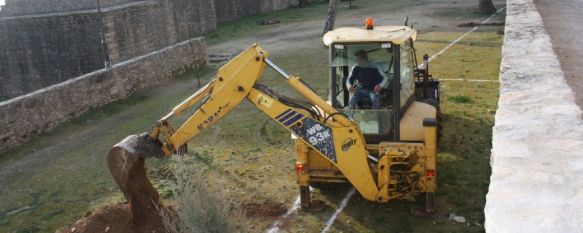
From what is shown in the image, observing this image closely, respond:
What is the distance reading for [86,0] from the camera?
2105cm

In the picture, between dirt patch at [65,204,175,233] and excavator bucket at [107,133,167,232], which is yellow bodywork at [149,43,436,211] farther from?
dirt patch at [65,204,175,233]

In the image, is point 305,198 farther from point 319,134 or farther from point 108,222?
point 108,222

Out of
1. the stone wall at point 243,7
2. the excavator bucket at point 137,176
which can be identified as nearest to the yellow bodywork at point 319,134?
the excavator bucket at point 137,176

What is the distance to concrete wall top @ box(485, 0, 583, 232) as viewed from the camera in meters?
2.73

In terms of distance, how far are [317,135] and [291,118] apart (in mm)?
368

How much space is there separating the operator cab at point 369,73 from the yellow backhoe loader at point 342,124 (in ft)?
0.04

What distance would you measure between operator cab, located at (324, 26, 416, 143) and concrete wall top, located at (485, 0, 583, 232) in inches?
67.5

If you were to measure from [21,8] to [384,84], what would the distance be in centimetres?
1824

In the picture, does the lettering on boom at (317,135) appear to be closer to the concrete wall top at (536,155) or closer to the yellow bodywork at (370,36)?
the yellow bodywork at (370,36)

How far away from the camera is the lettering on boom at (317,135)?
6895mm

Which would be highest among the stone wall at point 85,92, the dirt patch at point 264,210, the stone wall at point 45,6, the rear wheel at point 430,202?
the stone wall at point 45,6

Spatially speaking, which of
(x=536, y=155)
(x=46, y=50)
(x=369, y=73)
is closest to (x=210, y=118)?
(x=369, y=73)

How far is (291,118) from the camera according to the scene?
22.9 ft

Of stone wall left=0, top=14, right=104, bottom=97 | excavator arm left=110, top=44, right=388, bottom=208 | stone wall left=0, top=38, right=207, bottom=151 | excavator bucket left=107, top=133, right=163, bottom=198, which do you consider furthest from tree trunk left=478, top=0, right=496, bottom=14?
excavator bucket left=107, top=133, right=163, bottom=198
